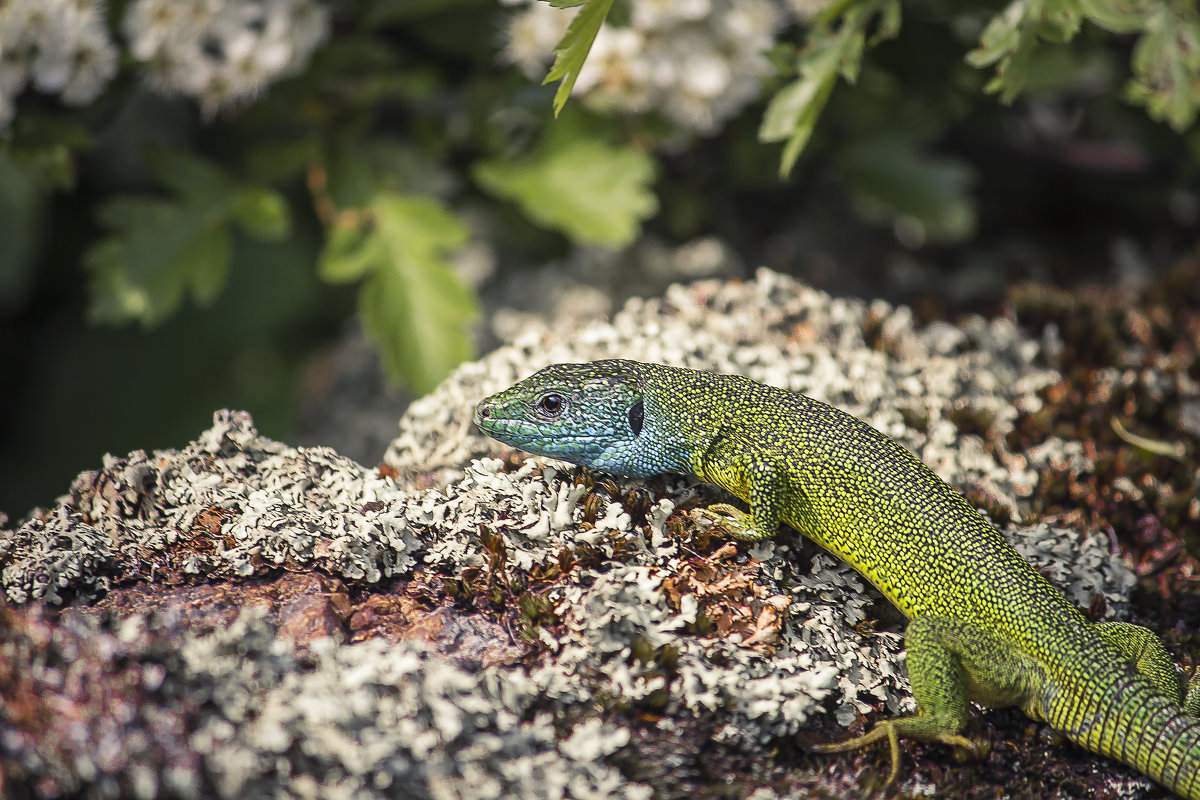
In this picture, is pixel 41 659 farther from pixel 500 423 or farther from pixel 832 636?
pixel 832 636

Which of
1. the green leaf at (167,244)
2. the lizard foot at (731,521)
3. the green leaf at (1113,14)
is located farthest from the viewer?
the green leaf at (167,244)

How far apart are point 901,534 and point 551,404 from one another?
51.8 inches

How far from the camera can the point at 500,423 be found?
3.49m

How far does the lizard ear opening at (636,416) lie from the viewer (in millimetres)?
3453

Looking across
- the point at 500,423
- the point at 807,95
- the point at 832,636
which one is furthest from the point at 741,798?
the point at 807,95

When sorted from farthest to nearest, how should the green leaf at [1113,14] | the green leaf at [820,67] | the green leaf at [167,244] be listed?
1. the green leaf at [167,244]
2. the green leaf at [820,67]
3. the green leaf at [1113,14]

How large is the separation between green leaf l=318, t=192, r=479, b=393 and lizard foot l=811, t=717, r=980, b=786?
9.01 ft

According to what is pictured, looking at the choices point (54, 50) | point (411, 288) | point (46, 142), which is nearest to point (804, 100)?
point (411, 288)

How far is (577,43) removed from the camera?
3428 mm

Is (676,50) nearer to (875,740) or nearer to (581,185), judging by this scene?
(581,185)

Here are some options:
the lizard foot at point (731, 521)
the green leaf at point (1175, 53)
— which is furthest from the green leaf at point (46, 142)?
the green leaf at point (1175, 53)

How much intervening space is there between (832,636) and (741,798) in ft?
2.22

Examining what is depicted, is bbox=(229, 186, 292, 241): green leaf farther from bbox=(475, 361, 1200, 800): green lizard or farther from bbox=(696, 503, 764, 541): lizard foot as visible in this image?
bbox=(696, 503, 764, 541): lizard foot

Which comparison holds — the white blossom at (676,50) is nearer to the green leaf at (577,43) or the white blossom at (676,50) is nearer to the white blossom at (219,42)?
the white blossom at (219,42)
